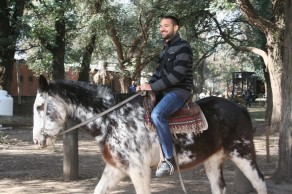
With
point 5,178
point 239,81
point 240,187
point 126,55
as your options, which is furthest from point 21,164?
point 239,81

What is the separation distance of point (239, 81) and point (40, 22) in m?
38.4

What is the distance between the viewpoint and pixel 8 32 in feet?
50.1

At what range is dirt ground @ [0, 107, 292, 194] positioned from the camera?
295 inches

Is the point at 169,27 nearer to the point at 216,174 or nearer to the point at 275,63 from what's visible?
the point at 216,174

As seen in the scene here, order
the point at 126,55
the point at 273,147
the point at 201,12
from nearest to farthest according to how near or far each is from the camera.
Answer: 1. the point at 273,147
2. the point at 201,12
3. the point at 126,55

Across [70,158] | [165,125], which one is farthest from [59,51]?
[165,125]

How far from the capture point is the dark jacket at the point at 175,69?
192 inches

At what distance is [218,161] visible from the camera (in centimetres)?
578

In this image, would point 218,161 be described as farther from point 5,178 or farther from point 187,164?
point 5,178

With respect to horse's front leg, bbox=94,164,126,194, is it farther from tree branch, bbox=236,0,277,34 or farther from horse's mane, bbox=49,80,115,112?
tree branch, bbox=236,0,277,34

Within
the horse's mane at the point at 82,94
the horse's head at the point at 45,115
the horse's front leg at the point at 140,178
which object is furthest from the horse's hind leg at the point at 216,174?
the horse's head at the point at 45,115

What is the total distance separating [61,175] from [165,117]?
4700mm

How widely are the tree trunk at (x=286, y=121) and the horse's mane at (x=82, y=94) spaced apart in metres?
4.00

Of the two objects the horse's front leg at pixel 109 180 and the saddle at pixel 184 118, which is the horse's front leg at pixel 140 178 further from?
the saddle at pixel 184 118
